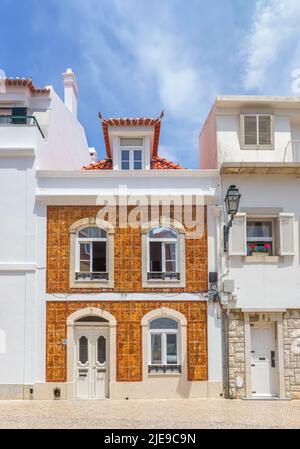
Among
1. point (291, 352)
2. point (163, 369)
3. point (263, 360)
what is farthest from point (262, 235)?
point (163, 369)

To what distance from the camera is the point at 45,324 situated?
18.4 meters

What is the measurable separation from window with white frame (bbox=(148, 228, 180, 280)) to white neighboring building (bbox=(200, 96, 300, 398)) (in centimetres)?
131

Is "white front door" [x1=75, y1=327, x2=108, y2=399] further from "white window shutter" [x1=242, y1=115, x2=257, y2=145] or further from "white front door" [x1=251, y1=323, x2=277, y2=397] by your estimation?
"white window shutter" [x1=242, y1=115, x2=257, y2=145]

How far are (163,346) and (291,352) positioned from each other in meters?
3.58

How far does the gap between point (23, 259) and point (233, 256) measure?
5910 mm

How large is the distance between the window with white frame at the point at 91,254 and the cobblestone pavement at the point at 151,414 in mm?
3474

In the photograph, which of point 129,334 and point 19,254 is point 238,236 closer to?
point 129,334

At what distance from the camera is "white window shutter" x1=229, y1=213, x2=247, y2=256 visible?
61.5 ft

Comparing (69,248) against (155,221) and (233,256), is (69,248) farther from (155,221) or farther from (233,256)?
(233,256)

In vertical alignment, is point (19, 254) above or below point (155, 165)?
below

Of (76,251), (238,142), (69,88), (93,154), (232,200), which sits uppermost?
(69,88)

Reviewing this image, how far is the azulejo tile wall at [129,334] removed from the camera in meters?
18.2

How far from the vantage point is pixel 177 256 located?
61.9 feet
